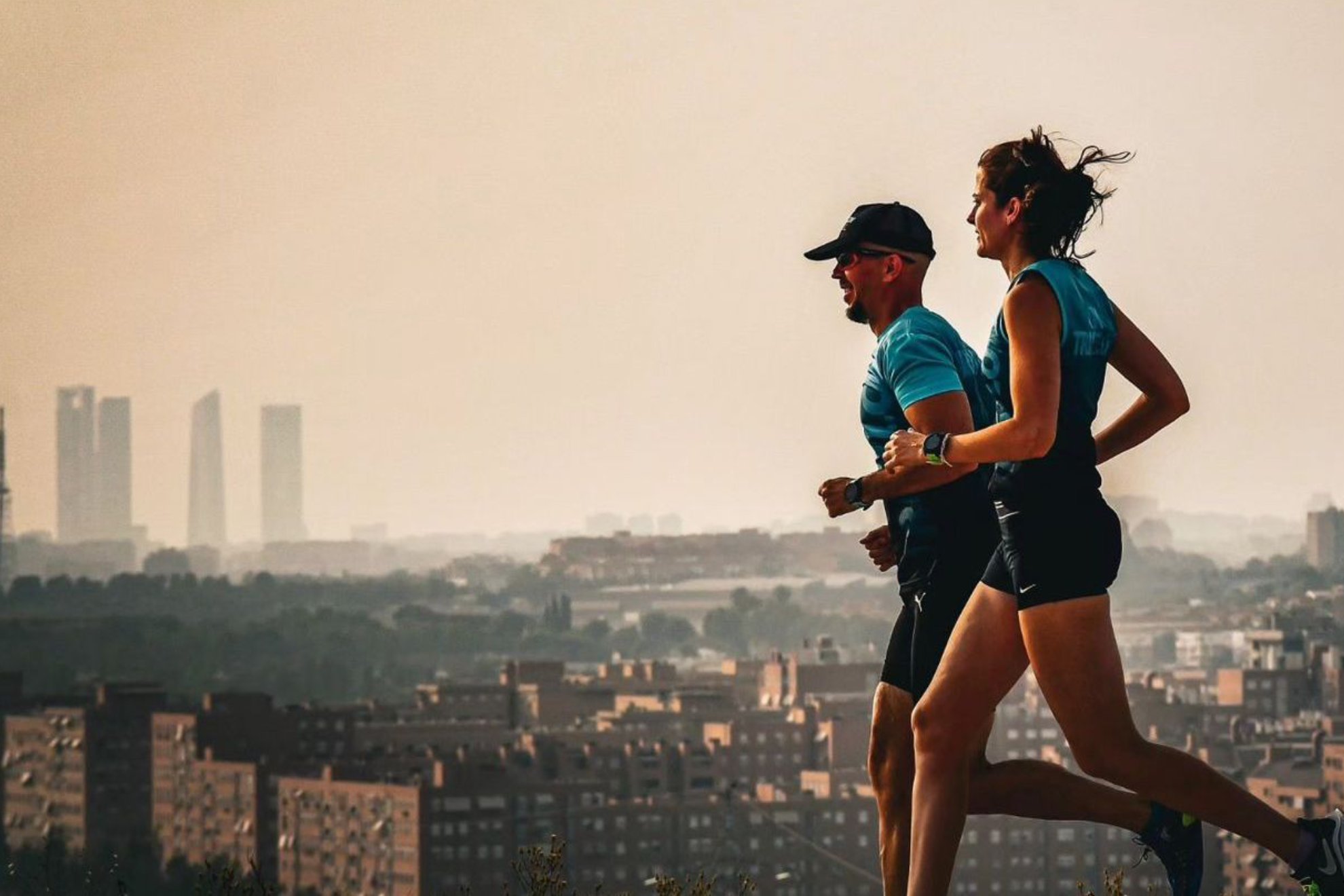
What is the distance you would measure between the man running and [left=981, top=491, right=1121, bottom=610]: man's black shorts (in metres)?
0.20

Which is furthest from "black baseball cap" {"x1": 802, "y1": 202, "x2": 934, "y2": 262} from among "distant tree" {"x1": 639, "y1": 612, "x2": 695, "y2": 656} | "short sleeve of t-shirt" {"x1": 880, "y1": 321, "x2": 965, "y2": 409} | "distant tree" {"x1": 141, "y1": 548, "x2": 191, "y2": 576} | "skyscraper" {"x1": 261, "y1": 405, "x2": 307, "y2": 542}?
"skyscraper" {"x1": 261, "y1": 405, "x2": 307, "y2": 542}

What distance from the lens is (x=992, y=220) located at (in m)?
4.16

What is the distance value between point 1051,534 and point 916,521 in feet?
1.18

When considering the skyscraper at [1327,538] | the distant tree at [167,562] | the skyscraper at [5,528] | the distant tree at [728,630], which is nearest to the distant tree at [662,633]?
the distant tree at [728,630]

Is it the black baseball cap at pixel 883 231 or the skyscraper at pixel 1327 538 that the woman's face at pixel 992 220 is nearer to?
the black baseball cap at pixel 883 231

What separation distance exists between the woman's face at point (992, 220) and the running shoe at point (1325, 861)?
2.88 feet

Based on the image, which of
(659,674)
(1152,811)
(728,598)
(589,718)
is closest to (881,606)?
(728,598)

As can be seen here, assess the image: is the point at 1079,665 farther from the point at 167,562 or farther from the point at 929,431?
the point at 167,562

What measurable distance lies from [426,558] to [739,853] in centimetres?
8113

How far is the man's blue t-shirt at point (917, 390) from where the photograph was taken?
4188 millimetres

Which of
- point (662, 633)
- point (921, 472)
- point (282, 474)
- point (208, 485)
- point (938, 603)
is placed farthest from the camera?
point (208, 485)

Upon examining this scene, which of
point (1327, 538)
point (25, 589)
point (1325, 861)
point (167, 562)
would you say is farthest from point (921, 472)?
point (167, 562)

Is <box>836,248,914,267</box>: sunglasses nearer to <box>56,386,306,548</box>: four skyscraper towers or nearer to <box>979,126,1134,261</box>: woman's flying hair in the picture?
<box>979,126,1134,261</box>: woman's flying hair

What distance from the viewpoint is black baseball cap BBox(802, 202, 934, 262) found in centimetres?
435
